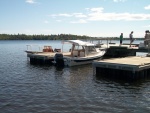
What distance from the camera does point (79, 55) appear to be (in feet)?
104

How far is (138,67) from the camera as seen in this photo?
2017 centimetres

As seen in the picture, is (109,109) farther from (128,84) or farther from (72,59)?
(72,59)

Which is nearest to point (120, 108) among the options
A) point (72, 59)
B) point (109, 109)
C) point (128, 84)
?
point (109, 109)

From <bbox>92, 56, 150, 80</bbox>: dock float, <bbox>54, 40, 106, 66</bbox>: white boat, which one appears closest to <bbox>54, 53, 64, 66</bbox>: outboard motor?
<bbox>54, 40, 106, 66</bbox>: white boat

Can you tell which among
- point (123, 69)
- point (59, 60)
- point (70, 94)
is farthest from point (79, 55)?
point (70, 94)

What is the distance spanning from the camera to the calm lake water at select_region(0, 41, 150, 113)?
13766 mm

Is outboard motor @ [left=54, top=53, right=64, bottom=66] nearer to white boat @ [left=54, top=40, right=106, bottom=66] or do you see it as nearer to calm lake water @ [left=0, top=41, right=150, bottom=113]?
white boat @ [left=54, top=40, right=106, bottom=66]

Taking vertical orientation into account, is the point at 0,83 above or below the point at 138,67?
below

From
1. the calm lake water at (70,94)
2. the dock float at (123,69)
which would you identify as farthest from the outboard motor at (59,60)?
the dock float at (123,69)

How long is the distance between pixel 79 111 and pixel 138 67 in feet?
28.9

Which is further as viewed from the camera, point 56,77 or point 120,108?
point 56,77

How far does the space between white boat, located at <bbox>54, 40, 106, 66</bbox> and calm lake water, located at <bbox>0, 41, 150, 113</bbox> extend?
5.68 m

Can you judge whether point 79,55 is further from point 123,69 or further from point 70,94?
point 70,94

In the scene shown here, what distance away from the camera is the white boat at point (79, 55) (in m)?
29.1
